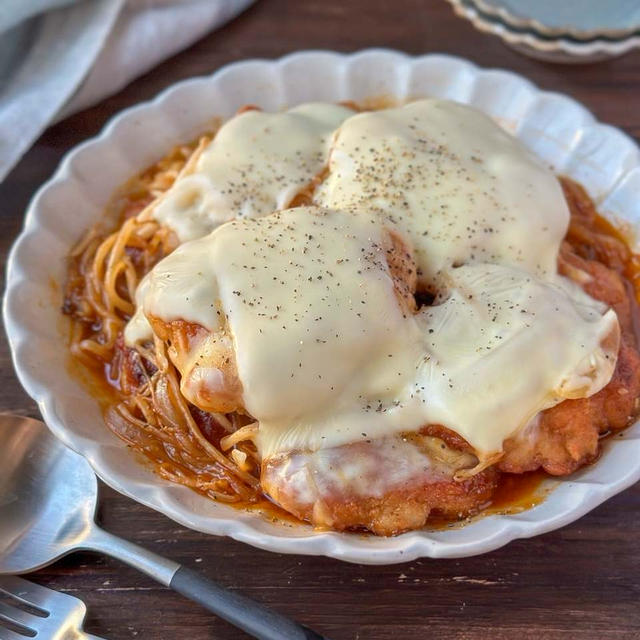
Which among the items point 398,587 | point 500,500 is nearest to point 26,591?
point 398,587

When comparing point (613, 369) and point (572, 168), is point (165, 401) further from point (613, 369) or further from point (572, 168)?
point (572, 168)

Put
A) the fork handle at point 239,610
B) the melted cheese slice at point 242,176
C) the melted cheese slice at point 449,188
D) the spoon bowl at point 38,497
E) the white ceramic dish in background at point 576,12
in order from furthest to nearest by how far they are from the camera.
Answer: the white ceramic dish in background at point 576,12, the melted cheese slice at point 242,176, the melted cheese slice at point 449,188, the spoon bowl at point 38,497, the fork handle at point 239,610

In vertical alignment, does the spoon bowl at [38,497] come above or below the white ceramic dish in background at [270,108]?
below

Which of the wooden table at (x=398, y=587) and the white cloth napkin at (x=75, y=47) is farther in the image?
the white cloth napkin at (x=75, y=47)

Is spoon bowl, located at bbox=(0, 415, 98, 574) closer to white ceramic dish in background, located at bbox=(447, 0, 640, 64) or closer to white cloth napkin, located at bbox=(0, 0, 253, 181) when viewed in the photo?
white cloth napkin, located at bbox=(0, 0, 253, 181)

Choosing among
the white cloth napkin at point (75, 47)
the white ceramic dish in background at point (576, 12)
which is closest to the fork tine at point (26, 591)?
the white cloth napkin at point (75, 47)

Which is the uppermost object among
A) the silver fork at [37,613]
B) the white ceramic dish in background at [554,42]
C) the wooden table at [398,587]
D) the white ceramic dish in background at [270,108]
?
the white ceramic dish in background at [554,42]

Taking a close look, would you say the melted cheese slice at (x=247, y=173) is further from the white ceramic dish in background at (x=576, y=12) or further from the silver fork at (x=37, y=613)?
the white ceramic dish in background at (x=576, y=12)

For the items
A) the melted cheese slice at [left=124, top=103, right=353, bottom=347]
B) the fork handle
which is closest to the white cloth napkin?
the melted cheese slice at [left=124, top=103, right=353, bottom=347]
